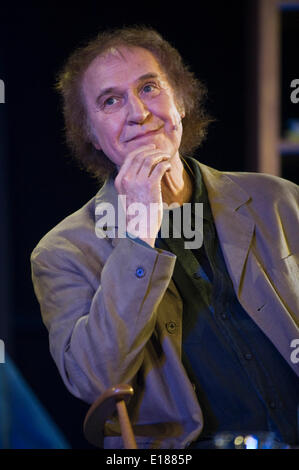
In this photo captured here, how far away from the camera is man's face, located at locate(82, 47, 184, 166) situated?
161 centimetres

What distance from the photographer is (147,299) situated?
1.42 m

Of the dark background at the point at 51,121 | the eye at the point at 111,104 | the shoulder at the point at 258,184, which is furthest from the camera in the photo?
the dark background at the point at 51,121

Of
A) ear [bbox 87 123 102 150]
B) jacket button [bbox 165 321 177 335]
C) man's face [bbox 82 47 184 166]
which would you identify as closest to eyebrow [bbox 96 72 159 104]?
man's face [bbox 82 47 184 166]

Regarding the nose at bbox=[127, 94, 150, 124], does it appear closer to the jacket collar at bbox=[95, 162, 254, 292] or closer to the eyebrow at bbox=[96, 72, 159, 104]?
the eyebrow at bbox=[96, 72, 159, 104]

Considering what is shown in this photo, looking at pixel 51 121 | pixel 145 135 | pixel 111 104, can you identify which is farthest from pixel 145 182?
pixel 51 121

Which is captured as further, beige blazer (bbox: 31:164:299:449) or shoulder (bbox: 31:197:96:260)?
shoulder (bbox: 31:197:96:260)

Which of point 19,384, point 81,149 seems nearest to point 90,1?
Result: point 81,149

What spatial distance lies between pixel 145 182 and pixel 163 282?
244 millimetres

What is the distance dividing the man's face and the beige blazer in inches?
5.8

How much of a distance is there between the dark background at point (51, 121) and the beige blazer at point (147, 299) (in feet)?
1.29

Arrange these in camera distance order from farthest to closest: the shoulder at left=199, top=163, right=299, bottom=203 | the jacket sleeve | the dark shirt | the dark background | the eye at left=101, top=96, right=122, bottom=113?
the dark background
the shoulder at left=199, top=163, right=299, bottom=203
the eye at left=101, top=96, right=122, bottom=113
the dark shirt
the jacket sleeve

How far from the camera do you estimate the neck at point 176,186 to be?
5.53 feet

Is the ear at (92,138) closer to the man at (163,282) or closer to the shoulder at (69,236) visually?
the man at (163,282)

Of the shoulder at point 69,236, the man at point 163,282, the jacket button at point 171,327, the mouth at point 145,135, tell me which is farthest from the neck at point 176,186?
the jacket button at point 171,327
